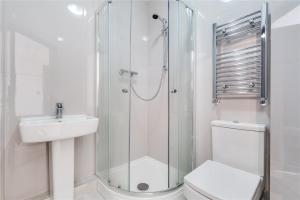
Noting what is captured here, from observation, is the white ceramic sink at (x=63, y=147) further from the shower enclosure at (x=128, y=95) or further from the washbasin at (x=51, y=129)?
the shower enclosure at (x=128, y=95)

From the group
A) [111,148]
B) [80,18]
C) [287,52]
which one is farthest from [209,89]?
[80,18]

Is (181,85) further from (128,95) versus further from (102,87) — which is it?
(102,87)

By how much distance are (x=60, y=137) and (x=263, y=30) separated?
1775mm

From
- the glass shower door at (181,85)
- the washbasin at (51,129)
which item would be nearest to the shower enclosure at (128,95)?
the glass shower door at (181,85)

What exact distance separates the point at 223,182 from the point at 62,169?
4.15ft

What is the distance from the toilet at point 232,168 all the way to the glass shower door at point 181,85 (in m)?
0.35

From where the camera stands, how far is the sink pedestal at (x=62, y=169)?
1.21m

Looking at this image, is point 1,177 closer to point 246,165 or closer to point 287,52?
point 246,165

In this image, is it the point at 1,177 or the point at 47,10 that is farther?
the point at 47,10

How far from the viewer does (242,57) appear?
1337 millimetres

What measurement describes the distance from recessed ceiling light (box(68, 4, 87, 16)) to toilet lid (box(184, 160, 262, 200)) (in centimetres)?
184

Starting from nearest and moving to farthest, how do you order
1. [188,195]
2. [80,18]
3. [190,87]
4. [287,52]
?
[287,52], [188,195], [80,18], [190,87]

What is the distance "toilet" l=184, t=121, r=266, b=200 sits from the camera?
0.93 m

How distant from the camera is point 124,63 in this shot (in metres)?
1.76
